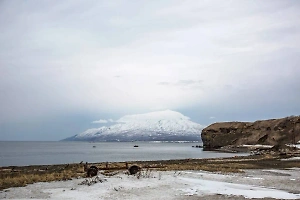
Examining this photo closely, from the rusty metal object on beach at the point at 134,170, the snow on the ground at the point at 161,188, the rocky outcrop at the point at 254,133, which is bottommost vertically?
the snow on the ground at the point at 161,188

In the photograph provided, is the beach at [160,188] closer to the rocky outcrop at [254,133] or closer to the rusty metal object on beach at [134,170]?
the rusty metal object on beach at [134,170]

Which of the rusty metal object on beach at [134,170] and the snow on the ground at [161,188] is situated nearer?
the snow on the ground at [161,188]

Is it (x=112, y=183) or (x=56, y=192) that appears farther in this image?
(x=112, y=183)

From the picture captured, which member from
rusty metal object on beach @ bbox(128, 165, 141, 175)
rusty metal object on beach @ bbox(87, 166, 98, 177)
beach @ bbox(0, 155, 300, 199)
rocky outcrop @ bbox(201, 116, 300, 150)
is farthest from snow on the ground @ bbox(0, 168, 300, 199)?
rocky outcrop @ bbox(201, 116, 300, 150)

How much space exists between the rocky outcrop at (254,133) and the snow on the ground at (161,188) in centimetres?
8974

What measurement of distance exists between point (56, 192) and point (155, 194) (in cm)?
597

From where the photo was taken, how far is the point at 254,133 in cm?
14050

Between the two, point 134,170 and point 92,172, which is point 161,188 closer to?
point 134,170

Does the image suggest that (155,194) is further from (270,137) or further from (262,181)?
(270,137)

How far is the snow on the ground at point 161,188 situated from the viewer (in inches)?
744

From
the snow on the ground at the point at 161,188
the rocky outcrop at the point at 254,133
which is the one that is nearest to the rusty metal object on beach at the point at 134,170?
the snow on the ground at the point at 161,188

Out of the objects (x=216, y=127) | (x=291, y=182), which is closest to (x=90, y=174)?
(x=291, y=182)

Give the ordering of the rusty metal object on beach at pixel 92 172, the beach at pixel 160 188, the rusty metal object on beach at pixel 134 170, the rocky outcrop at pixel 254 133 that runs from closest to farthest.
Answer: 1. the beach at pixel 160 188
2. the rusty metal object on beach at pixel 92 172
3. the rusty metal object on beach at pixel 134 170
4. the rocky outcrop at pixel 254 133

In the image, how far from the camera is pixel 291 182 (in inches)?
983
